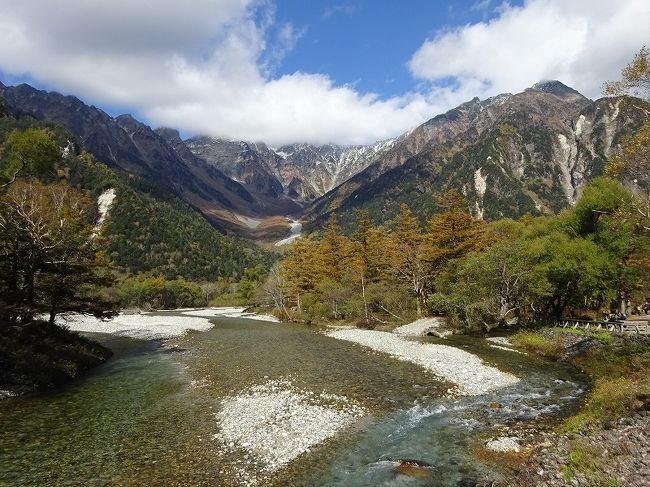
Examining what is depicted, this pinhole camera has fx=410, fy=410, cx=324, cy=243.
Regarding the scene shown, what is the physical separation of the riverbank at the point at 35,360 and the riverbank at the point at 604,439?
2552 cm

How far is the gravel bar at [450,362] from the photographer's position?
24.9 m

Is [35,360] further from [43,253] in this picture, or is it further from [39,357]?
[43,253]

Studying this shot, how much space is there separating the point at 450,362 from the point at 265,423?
17420mm

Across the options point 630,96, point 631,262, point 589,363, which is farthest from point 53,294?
point 631,262

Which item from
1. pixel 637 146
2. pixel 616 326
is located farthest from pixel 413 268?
pixel 637 146

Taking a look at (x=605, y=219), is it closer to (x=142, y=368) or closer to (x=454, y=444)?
(x=454, y=444)

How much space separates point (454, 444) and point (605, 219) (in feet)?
131

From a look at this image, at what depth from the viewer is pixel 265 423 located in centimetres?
1855

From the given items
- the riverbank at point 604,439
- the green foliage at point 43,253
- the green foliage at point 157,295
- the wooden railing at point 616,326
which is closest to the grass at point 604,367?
the riverbank at point 604,439

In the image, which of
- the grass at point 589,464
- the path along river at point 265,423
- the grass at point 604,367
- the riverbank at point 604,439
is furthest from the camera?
the grass at point 604,367

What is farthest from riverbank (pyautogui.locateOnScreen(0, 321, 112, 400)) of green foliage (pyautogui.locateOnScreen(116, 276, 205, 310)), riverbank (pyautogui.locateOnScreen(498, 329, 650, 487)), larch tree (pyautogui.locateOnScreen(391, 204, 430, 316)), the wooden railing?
green foliage (pyautogui.locateOnScreen(116, 276, 205, 310))

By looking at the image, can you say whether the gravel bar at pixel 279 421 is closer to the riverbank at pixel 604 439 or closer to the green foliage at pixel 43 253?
the riverbank at pixel 604 439

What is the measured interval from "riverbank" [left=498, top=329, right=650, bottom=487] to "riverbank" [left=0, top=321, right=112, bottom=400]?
83.7 ft

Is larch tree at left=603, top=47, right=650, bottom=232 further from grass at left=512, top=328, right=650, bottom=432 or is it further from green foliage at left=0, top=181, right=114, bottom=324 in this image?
green foliage at left=0, top=181, right=114, bottom=324
